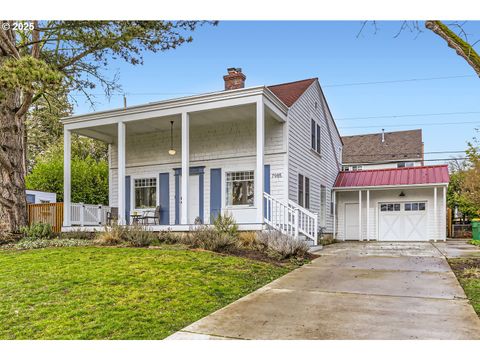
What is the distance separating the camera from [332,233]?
17.1 meters

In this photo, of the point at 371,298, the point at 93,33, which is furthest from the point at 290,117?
the point at 371,298

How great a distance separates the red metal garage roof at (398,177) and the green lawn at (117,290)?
35.7 feet

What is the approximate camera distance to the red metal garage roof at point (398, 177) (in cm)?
1600

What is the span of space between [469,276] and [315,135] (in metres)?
9.41

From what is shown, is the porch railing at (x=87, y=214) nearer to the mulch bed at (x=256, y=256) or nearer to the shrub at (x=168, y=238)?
the shrub at (x=168, y=238)

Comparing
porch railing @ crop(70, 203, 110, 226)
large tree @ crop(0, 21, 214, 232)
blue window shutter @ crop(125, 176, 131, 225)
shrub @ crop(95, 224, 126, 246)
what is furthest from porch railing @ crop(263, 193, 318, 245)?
porch railing @ crop(70, 203, 110, 226)

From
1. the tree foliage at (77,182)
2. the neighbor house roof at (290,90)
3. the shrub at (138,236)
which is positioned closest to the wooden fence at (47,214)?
the shrub at (138,236)

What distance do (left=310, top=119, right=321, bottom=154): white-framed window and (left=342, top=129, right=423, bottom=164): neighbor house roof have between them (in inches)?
538

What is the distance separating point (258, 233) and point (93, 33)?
7474mm

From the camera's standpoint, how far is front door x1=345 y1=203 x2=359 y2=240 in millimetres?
17766

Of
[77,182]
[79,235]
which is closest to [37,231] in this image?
[79,235]

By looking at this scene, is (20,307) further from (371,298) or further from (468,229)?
(468,229)

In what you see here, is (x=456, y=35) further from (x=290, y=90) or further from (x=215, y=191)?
(x=215, y=191)

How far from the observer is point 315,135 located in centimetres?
1530
